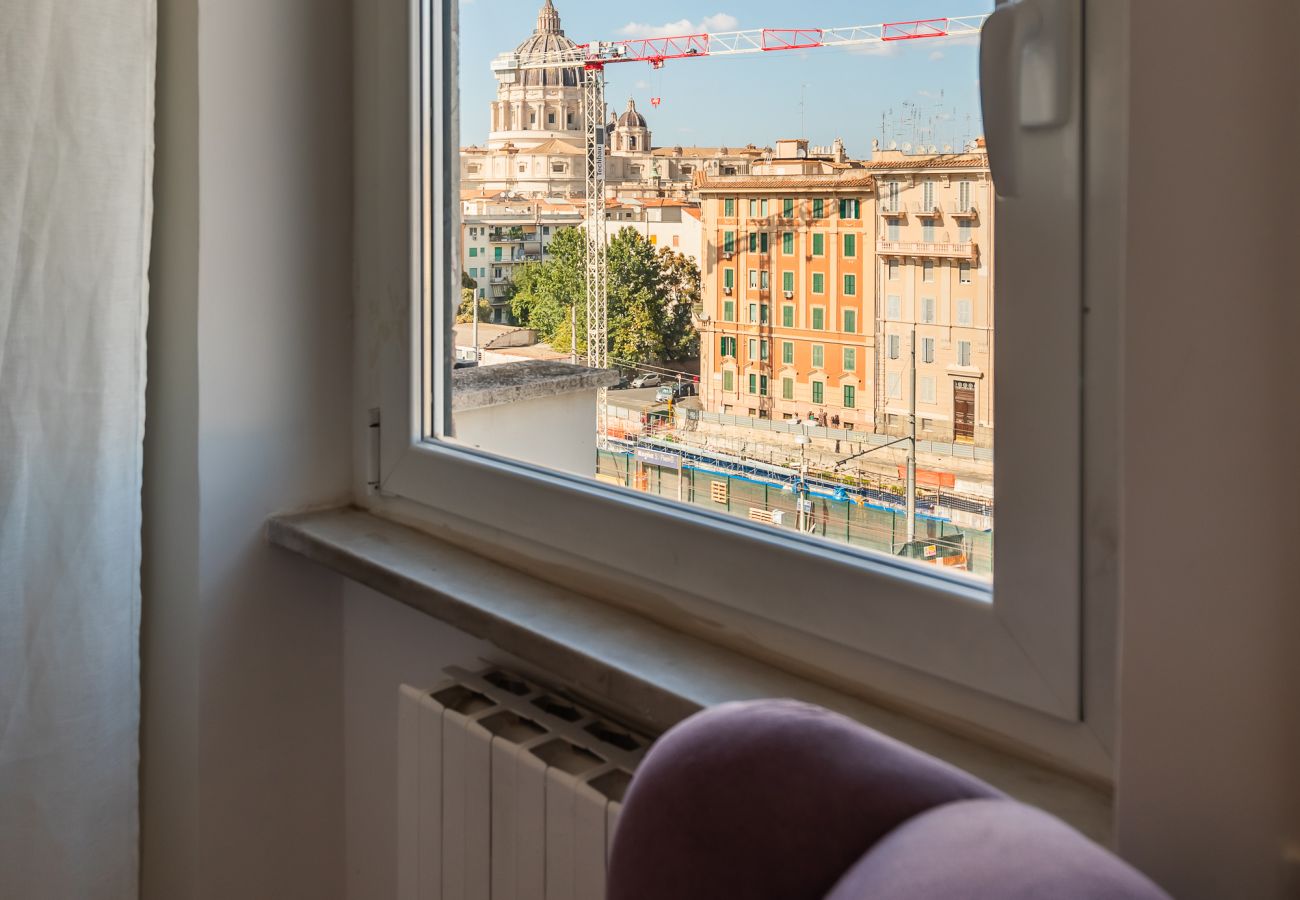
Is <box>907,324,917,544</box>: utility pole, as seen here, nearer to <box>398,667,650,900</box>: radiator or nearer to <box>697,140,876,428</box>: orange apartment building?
<box>697,140,876,428</box>: orange apartment building

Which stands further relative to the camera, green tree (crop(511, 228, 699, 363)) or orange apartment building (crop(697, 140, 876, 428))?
green tree (crop(511, 228, 699, 363))

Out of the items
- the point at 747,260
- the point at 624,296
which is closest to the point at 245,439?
the point at 624,296

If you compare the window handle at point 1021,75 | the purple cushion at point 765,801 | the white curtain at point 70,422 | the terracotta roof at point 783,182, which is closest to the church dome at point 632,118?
the terracotta roof at point 783,182

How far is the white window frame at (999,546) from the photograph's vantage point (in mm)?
698

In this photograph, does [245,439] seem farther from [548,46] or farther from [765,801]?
[765,801]

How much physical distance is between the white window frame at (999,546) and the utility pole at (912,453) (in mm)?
33

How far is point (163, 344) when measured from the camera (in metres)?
1.28

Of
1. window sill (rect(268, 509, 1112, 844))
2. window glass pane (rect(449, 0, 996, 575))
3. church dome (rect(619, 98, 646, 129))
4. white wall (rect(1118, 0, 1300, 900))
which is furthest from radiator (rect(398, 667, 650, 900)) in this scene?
church dome (rect(619, 98, 646, 129))

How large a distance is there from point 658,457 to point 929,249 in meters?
0.36

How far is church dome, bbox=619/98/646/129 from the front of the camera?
3.40ft

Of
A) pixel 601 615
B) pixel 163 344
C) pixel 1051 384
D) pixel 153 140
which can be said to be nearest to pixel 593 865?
pixel 601 615

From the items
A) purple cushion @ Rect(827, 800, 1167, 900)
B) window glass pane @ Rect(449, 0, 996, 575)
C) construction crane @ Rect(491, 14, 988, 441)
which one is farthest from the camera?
construction crane @ Rect(491, 14, 988, 441)

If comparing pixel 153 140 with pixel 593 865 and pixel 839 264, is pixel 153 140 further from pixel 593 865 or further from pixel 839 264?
pixel 593 865

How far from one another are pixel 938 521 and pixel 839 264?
217mm
